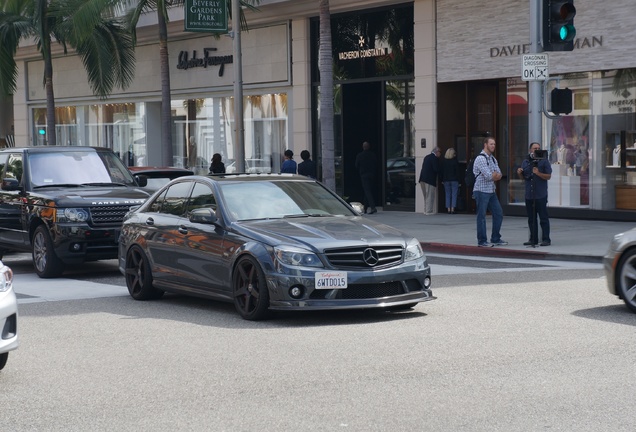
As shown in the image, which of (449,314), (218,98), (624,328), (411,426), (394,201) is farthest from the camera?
(218,98)

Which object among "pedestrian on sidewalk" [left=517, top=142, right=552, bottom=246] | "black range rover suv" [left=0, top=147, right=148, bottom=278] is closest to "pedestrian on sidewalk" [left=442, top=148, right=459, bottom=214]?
"pedestrian on sidewalk" [left=517, top=142, right=552, bottom=246]

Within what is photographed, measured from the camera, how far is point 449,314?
36.8 feet

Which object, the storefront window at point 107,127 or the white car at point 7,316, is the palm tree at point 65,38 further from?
the white car at point 7,316

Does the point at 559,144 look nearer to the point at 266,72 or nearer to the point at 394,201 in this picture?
the point at 394,201

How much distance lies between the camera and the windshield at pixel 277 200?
1179 cm

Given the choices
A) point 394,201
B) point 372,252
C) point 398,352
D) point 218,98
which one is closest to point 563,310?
point 372,252

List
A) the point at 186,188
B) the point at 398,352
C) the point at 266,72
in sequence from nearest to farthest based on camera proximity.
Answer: the point at 398,352
the point at 186,188
the point at 266,72

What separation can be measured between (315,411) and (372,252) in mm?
3838

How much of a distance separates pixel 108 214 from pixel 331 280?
6360mm

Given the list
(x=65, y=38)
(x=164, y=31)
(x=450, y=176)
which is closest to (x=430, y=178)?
(x=450, y=176)

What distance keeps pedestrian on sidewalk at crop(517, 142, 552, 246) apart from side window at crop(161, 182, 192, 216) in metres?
8.08

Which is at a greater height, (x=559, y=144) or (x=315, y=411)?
(x=559, y=144)

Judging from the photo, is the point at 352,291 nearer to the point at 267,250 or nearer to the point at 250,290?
the point at 267,250

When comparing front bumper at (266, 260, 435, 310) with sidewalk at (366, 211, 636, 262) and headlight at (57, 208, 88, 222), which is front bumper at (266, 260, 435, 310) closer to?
headlight at (57, 208, 88, 222)
